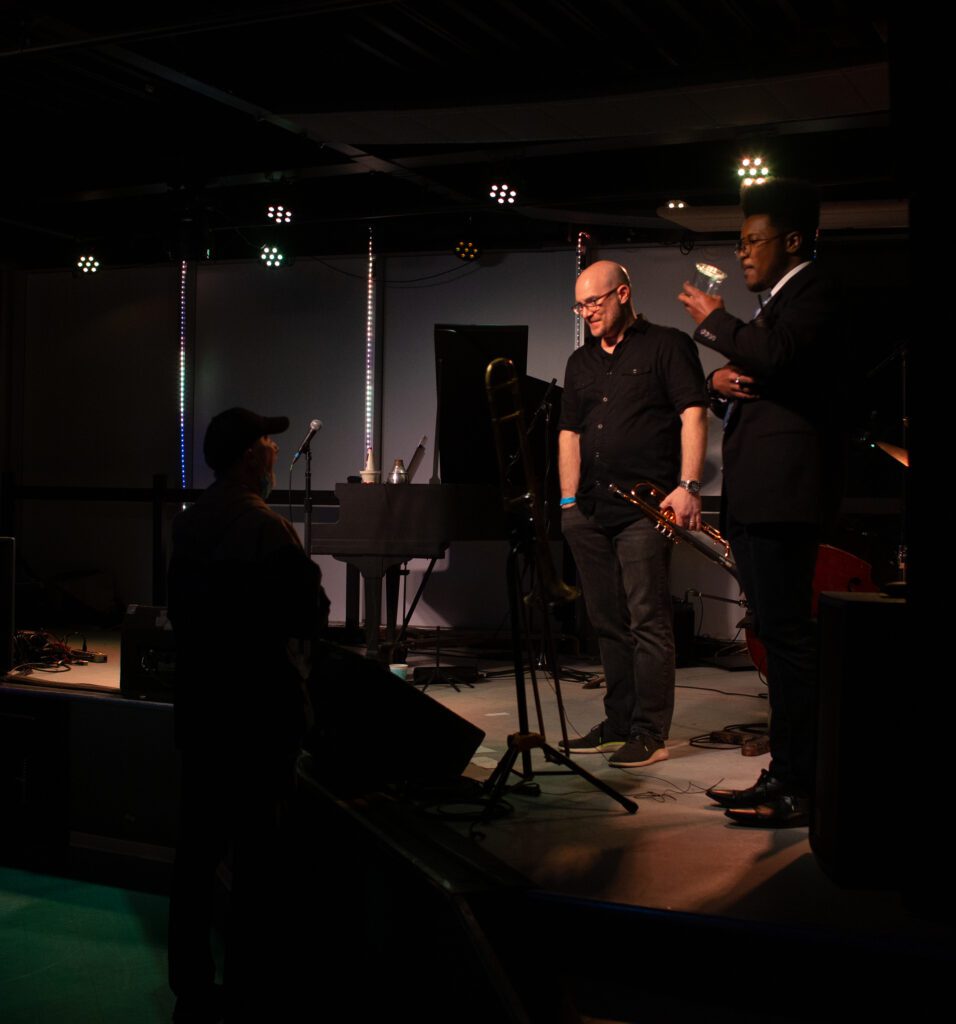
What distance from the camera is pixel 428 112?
239 inches

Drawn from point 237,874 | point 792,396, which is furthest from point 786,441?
point 237,874

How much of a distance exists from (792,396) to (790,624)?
0.64m

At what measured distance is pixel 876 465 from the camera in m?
7.74

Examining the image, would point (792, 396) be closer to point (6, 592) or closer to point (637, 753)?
point (637, 753)

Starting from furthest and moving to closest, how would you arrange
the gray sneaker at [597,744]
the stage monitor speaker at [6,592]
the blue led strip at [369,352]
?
the blue led strip at [369,352], the stage monitor speaker at [6,592], the gray sneaker at [597,744]

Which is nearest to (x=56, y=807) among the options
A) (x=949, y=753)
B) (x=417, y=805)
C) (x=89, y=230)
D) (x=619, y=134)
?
(x=417, y=805)

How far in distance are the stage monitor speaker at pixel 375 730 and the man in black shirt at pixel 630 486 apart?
72cm

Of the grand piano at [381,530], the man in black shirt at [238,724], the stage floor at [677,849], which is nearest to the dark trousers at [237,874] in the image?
the man in black shirt at [238,724]

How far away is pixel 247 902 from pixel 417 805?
725mm

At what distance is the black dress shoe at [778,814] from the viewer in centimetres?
304

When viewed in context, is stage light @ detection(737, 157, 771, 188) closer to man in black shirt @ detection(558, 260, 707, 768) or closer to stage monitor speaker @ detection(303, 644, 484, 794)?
man in black shirt @ detection(558, 260, 707, 768)

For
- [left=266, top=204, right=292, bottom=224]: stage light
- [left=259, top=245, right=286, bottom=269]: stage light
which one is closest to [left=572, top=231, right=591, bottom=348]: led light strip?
[left=266, top=204, right=292, bottom=224]: stage light

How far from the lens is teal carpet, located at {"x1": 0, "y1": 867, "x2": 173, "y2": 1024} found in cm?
278

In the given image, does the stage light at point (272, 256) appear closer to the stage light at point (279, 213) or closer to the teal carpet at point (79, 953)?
the stage light at point (279, 213)
